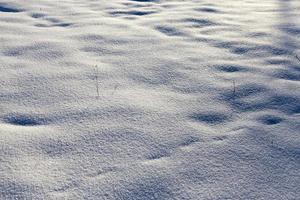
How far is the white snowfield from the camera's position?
153 cm

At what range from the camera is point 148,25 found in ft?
10.1

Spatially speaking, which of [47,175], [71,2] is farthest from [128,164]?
[71,2]

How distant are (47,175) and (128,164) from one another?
0.33 m

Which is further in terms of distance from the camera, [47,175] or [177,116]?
[177,116]

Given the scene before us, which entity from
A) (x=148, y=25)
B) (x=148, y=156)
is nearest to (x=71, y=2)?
(x=148, y=25)

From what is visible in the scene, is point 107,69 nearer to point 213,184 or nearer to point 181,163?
point 181,163

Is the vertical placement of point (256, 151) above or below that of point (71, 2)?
below

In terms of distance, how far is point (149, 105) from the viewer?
2021 millimetres

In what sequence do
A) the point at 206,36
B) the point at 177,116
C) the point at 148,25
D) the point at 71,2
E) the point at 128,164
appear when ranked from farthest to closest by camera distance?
the point at 71,2
the point at 148,25
the point at 206,36
the point at 177,116
the point at 128,164

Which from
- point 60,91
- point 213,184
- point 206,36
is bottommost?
point 213,184

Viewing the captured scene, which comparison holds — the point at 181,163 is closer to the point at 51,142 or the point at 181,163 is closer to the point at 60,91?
the point at 51,142

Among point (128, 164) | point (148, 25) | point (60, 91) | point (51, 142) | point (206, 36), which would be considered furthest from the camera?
point (148, 25)

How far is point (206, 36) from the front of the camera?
2.88 meters

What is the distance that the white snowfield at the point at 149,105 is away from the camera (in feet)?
5.01
